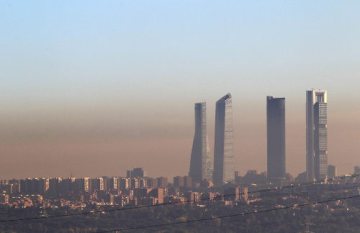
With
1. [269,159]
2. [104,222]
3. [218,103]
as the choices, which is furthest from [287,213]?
[218,103]

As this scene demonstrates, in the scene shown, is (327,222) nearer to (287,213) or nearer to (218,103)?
(287,213)

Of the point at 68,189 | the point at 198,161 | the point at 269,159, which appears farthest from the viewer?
the point at 198,161
